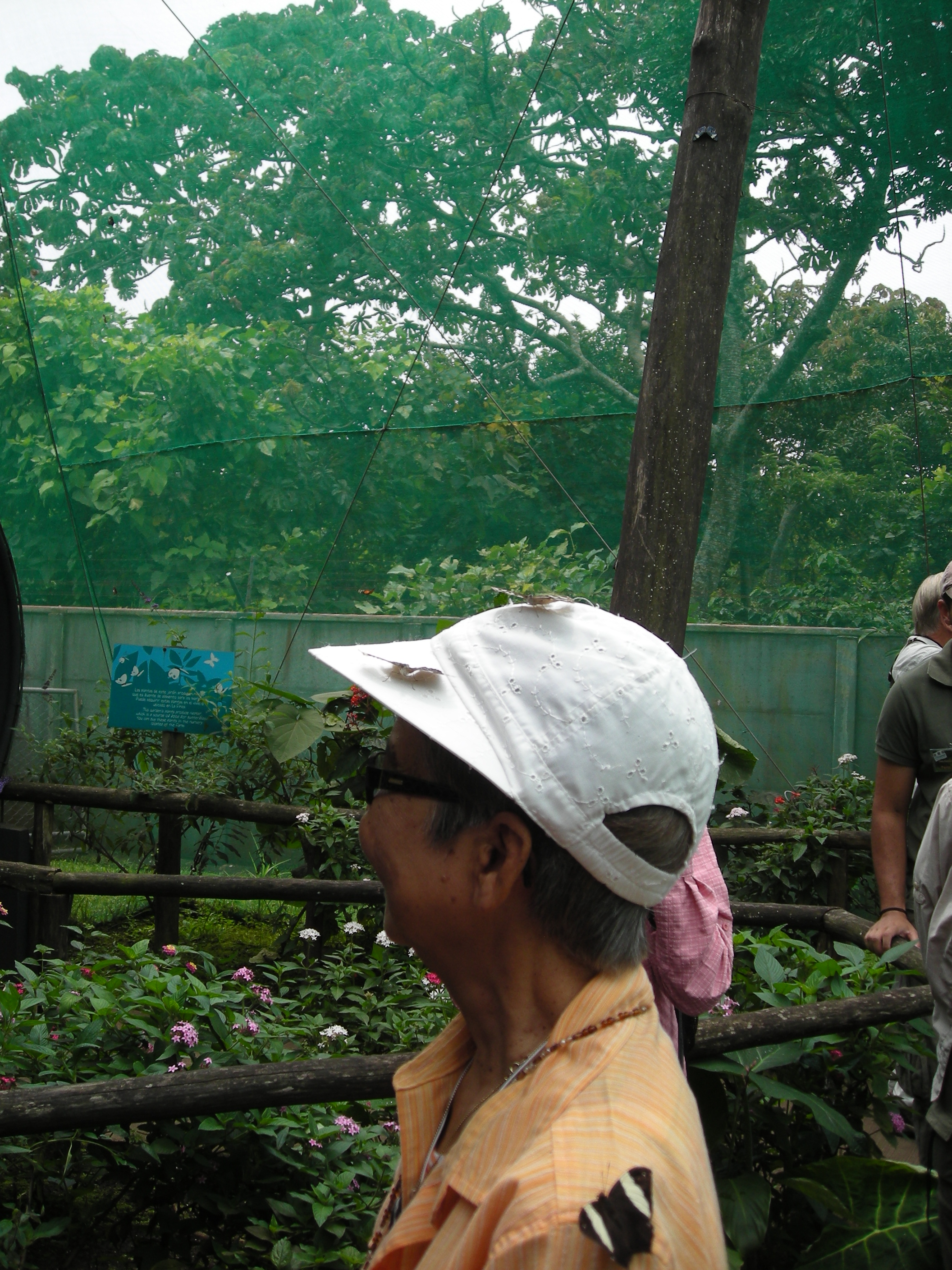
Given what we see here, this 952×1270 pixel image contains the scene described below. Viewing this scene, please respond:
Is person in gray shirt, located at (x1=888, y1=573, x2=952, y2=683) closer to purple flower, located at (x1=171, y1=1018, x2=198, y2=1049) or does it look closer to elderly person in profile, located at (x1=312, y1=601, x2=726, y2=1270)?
purple flower, located at (x1=171, y1=1018, x2=198, y2=1049)

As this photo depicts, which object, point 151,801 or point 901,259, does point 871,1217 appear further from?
point 901,259

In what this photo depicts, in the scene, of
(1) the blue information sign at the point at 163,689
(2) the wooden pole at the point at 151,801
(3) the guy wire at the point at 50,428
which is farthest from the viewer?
(3) the guy wire at the point at 50,428

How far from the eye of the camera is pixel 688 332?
2996mm

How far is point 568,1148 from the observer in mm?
708

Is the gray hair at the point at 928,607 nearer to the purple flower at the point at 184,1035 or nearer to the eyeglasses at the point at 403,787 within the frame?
the purple flower at the point at 184,1035

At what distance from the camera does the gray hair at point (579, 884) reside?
92 cm

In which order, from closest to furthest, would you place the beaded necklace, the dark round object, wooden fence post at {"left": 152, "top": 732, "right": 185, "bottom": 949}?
the beaded necklace
wooden fence post at {"left": 152, "top": 732, "right": 185, "bottom": 949}
the dark round object

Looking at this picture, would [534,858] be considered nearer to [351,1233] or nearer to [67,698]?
[351,1233]

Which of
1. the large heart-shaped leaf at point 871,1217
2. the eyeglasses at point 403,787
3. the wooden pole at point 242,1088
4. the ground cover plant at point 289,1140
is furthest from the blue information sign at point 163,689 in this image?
the eyeglasses at point 403,787

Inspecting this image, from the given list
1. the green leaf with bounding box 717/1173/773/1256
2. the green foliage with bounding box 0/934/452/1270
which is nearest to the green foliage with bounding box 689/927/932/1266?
the green leaf with bounding box 717/1173/773/1256

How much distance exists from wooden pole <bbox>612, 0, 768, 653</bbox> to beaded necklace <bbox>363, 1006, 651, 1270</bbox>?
207cm

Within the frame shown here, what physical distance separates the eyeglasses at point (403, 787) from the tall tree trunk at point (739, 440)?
4559 millimetres

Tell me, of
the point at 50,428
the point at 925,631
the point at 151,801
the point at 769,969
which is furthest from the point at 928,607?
the point at 50,428

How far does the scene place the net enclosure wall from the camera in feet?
16.8
